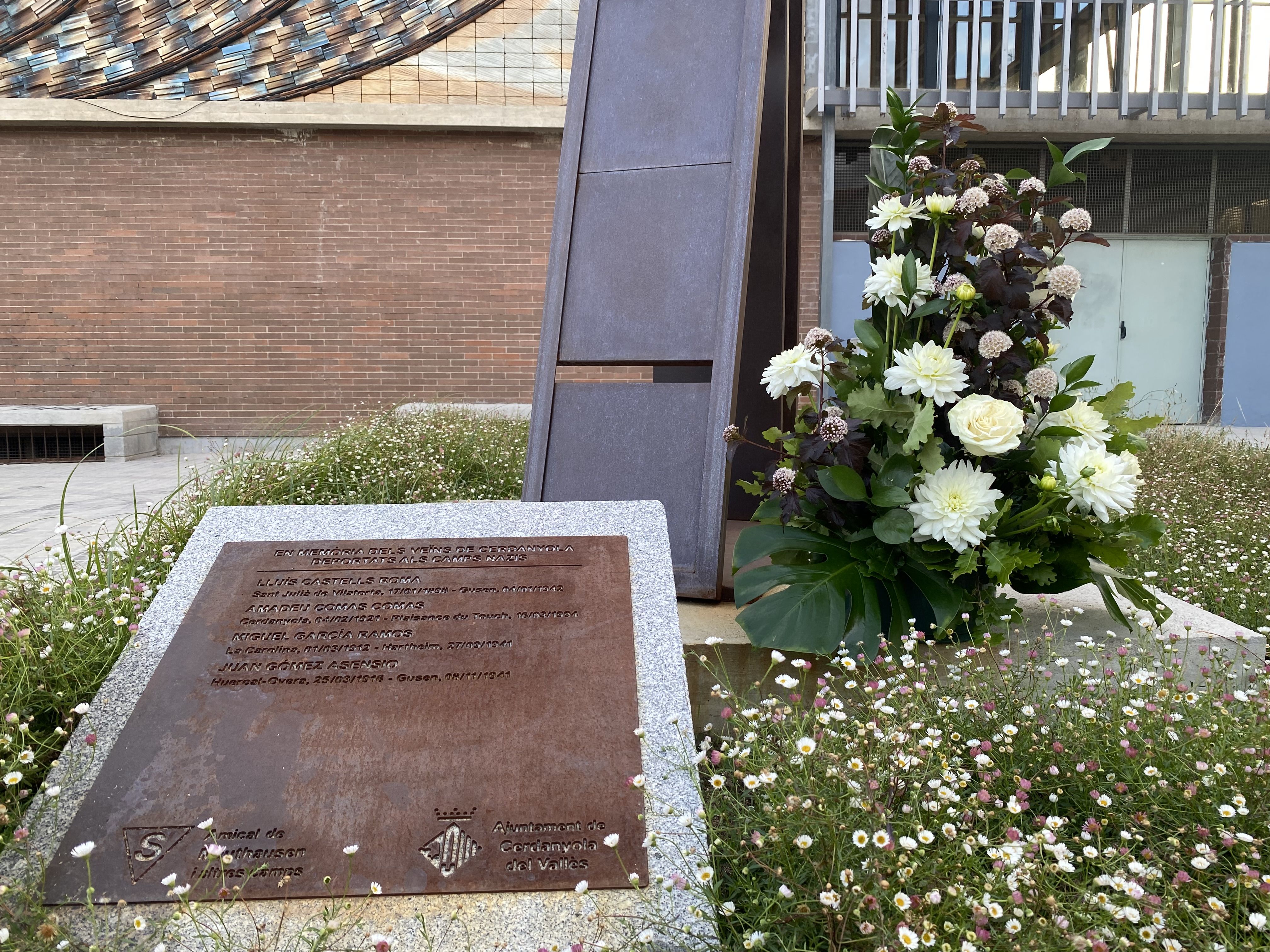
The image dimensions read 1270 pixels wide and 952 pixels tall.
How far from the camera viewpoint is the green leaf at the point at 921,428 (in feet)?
7.70

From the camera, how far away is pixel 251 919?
1548mm

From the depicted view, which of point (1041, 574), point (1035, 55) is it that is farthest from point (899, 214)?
point (1035, 55)

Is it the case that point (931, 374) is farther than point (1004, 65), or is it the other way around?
point (1004, 65)

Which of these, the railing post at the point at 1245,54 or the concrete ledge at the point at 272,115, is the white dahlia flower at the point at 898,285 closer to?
the concrete ledge at the point at 272,115

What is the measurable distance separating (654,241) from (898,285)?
3.86 feet

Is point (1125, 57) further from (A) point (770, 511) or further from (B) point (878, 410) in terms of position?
(A) point (770, 511)

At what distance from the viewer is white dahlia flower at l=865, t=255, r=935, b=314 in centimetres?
254

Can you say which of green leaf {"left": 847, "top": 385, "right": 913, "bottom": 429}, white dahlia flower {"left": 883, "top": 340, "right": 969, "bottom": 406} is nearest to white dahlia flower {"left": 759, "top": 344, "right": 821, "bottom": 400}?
green leaf {"left": 847, "top": 385, "right": 913, "bottom": 429}

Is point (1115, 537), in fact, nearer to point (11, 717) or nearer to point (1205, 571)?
point (1205, 571)

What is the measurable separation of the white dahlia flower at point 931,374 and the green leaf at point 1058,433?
0.26 metres

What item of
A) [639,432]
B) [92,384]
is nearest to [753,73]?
[639,432]

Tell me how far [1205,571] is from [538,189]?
354 inches

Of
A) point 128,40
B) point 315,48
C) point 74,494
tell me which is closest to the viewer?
point 74,494

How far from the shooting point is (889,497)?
2428mm
